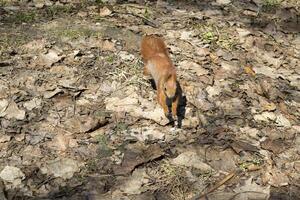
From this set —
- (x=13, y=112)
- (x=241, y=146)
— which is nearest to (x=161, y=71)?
(x=241, y=146)

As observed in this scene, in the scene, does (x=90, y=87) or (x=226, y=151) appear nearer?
(x=226, y=151)

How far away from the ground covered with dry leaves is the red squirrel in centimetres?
17

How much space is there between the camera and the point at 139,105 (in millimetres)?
4684

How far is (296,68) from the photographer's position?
18.3 ft

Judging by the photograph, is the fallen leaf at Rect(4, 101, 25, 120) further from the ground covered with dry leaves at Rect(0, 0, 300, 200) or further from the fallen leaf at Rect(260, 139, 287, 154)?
the fallen leaf at Rect(260, 139, 287, 154)

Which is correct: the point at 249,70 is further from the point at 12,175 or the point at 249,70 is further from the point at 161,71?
the point at 12,175

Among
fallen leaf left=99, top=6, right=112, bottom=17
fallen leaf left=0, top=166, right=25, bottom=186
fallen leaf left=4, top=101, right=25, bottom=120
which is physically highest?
fallen leaf left=99, top=6, right=112, bottom=17

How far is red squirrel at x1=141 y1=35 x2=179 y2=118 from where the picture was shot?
4.42 meters

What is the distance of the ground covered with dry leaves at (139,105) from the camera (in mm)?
3953

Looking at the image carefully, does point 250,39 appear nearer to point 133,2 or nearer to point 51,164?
point 133,2

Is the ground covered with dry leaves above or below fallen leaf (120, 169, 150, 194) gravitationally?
above

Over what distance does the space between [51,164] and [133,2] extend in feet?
9.75

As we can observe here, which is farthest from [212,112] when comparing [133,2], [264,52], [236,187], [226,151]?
[133,2]

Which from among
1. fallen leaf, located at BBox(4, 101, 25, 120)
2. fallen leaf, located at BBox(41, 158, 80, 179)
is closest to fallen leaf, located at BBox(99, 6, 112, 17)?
fallen leaf, located at BBox(4, 101, 25, 120)
